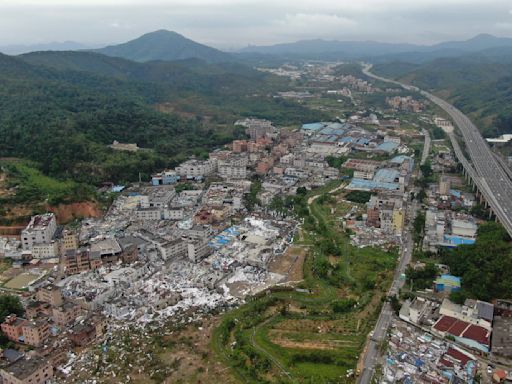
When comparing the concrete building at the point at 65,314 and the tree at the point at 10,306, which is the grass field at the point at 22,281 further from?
the concrete building at the point at 65,314

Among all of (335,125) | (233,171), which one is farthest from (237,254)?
(335,125)

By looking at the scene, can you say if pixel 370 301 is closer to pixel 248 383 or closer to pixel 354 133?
pixel 248 383

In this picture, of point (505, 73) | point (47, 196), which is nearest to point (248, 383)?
point (47, 196)

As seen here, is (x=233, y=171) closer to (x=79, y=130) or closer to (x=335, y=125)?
(x=79, y=130)

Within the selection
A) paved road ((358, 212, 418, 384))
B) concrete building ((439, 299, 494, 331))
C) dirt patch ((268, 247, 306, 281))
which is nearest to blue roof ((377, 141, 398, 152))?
paved road ((358, 212, 418, 384))

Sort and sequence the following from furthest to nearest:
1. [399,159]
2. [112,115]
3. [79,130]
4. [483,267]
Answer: [112,115] → [399,159] → [79,130] → [483,267]

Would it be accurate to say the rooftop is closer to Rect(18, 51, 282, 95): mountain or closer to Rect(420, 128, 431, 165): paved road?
Rect(420, 128, 431, 165): paved road

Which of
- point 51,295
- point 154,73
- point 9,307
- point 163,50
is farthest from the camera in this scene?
point 163,50

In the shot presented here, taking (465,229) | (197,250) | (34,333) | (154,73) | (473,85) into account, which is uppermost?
(154,73)
